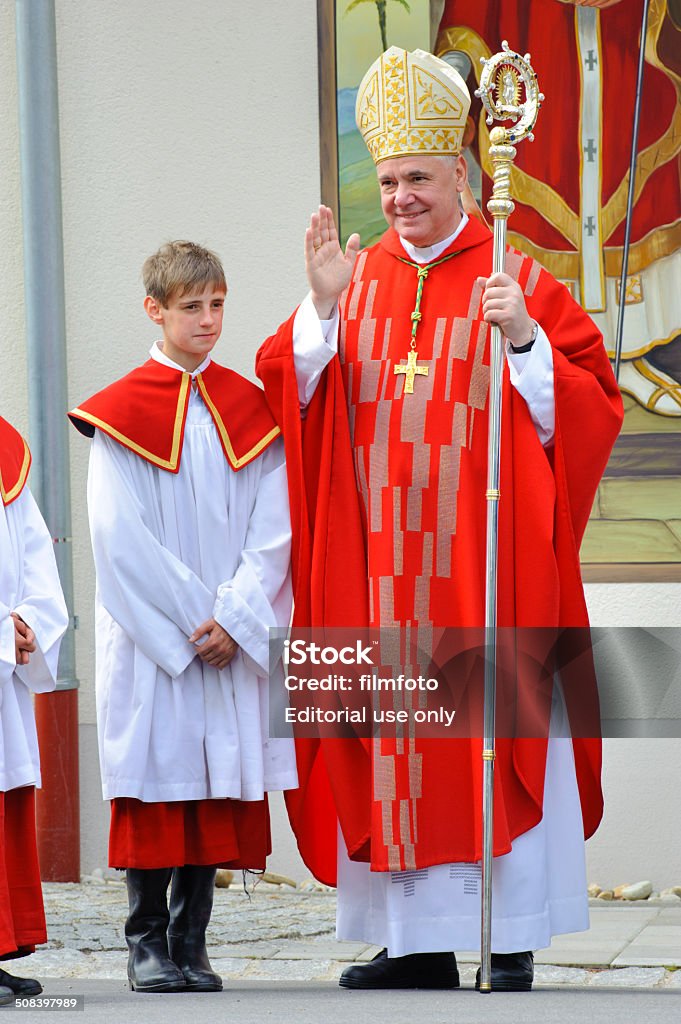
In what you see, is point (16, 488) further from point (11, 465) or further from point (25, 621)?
point (25, 621)

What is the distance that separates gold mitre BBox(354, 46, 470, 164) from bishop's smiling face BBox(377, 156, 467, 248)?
3cm

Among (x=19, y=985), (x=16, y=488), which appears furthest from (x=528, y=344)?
(x=19, y=985)

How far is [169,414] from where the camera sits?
4.80 meters

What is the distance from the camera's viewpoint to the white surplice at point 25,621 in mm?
4516

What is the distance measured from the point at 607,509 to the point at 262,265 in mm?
1686

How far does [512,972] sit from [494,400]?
151 centimetres

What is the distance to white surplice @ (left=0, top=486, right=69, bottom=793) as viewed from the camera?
4.52m

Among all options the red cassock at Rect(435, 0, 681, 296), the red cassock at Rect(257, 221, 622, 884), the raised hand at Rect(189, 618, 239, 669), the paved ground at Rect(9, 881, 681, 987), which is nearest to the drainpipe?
the paved ground at Rect(9, 881, 681, 987)

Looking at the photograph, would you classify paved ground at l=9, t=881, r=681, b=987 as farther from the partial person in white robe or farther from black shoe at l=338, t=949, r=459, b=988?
the partial person in white robe

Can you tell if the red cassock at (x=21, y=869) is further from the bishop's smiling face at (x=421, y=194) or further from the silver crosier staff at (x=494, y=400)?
the bishop's smiling face at (x=421, y=194)

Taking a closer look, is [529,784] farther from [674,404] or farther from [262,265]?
[262,265]

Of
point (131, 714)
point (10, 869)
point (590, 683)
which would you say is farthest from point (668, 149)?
point (10, 869)

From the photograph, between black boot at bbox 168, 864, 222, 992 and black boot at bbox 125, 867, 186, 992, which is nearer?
black boot at bbox 125, 867, 186, 992

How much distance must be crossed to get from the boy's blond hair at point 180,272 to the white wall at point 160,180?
7.14 feet
